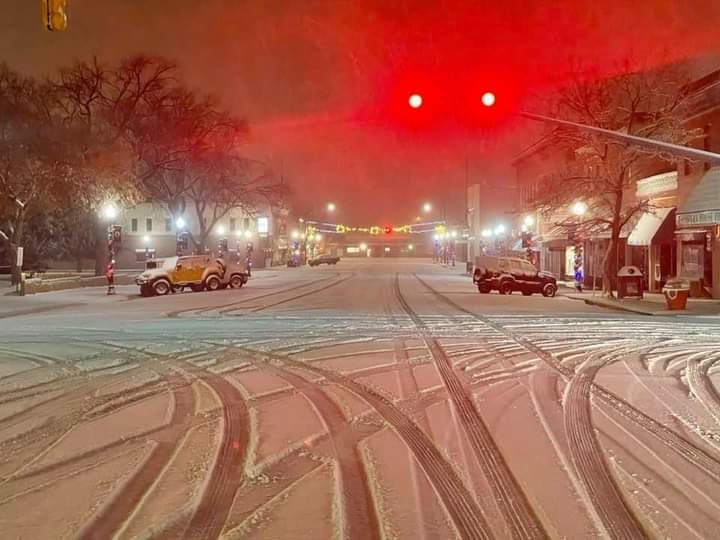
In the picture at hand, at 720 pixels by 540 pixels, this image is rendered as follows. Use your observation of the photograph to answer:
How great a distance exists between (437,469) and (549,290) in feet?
106

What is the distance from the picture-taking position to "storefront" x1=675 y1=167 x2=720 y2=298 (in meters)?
30.8

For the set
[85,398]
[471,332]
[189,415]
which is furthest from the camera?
[471,332]

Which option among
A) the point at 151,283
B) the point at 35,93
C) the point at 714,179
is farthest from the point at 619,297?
the point at 35,93

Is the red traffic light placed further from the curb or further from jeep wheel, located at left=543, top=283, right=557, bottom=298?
jeep wheel, located at left=543, top=283, right=557, bottom=298

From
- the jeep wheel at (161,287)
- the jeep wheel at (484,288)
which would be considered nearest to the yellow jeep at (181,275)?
the jeep wheel at (161,287)

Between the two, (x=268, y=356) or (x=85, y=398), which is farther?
(x=268, y=356)

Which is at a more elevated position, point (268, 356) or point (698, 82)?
point (698, 82)

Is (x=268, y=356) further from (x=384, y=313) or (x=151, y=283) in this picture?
(x=151, y=283)

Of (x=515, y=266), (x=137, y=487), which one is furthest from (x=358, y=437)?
(x=515, y=266)

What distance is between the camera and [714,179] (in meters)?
31.1

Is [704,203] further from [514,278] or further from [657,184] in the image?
[514,278]

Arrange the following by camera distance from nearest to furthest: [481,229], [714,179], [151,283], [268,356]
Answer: [268,356], [714,179], [151,283], [481,229]

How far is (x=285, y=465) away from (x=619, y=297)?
29285 millimetres

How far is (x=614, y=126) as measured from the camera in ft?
109
